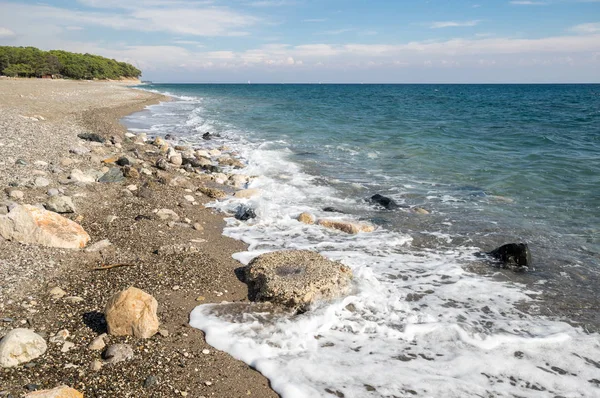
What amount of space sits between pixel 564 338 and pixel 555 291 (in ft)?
4.40

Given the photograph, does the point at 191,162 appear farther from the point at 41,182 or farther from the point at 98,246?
the point at 98,246

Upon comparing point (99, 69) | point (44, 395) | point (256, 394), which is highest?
point (99, 69)

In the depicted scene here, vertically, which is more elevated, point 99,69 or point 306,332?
point 99,69

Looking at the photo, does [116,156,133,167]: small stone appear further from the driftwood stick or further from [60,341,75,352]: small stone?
[60,341,75,352]: small stone

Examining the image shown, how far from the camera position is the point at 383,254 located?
21.9 ft

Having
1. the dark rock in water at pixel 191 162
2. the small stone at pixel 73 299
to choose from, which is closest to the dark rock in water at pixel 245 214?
the small stone at pixel 73 299

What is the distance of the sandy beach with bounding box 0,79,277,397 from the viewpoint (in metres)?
3.52

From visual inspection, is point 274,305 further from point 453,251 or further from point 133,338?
point 453,251

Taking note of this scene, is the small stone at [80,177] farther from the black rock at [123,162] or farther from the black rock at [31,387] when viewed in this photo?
the black rock at [31,387]

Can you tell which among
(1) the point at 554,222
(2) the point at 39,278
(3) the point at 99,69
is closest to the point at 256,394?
(2) the point at 39,278

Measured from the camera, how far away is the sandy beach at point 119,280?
3520mm

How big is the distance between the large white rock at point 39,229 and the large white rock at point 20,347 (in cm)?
218

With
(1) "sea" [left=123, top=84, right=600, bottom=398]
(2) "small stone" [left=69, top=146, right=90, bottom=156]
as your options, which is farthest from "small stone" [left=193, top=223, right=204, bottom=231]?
(2) "small stone" [left=69, top=146, right=90, bottom=156]

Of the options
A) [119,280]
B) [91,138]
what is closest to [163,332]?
[119,280]
